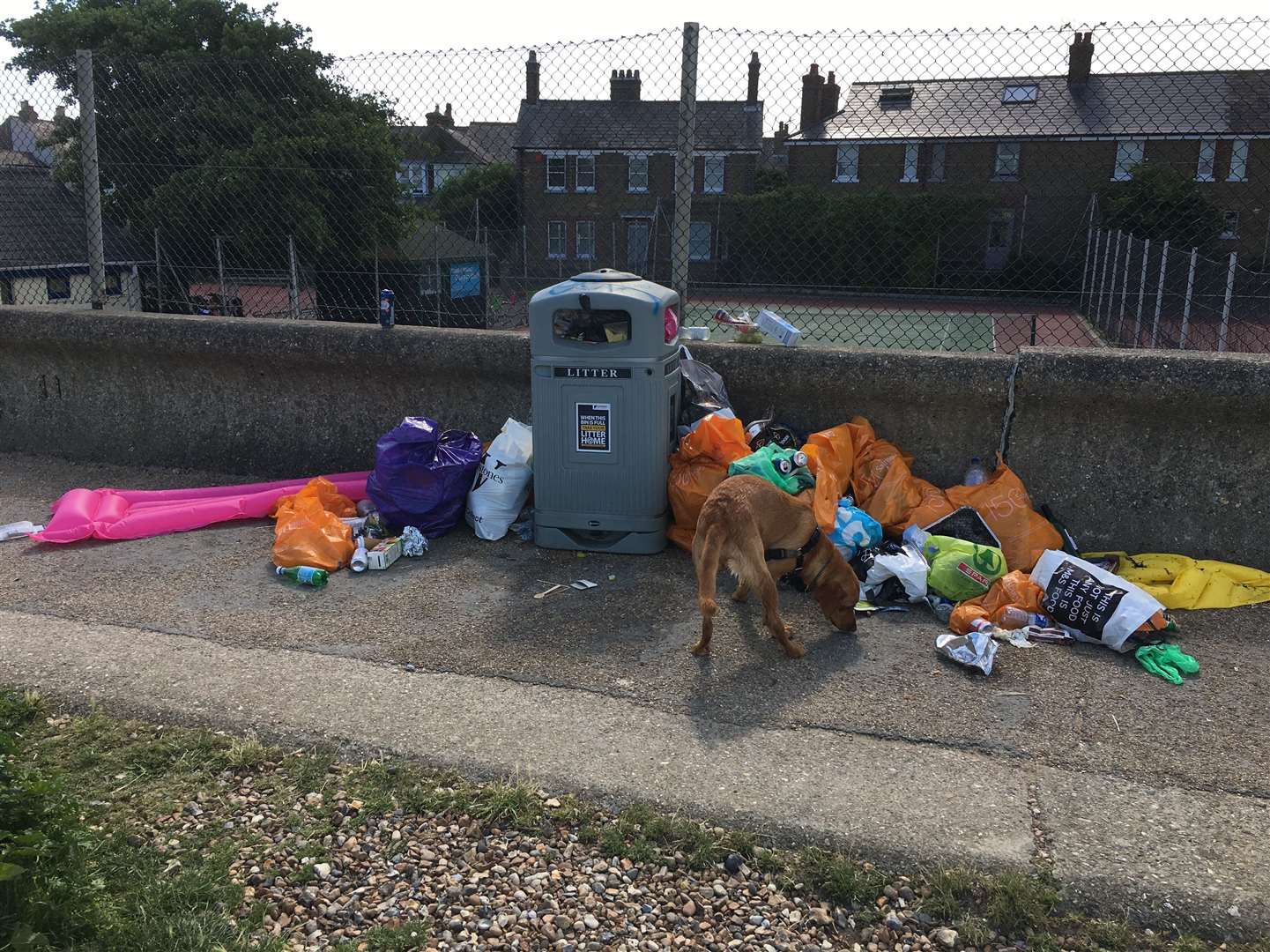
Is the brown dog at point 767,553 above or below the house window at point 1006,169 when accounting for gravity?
below

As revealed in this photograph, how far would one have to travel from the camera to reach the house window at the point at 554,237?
909cm

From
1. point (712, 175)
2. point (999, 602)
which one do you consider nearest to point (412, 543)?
point (999, 602)

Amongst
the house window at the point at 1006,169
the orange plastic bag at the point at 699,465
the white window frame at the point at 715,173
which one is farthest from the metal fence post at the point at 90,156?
the house window at the point at 1006,169

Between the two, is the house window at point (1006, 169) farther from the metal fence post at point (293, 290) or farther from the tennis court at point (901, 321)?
the metal fence post at point (293, 290)

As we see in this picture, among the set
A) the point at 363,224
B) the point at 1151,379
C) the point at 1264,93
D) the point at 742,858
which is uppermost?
the point at 1264,93

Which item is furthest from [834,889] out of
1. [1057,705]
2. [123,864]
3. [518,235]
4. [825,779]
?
[518,235]

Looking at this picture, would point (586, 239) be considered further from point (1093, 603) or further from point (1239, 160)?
point (1093, 603)

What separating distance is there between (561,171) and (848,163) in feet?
17.6

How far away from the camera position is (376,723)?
3500 millimetres

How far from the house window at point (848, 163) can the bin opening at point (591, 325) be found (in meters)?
6.01

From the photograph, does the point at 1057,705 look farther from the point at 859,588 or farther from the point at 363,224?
the point at 363,224

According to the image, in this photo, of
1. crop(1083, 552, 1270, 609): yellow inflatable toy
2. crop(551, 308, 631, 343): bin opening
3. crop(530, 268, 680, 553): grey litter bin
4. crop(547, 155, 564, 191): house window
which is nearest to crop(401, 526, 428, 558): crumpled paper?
crop(530, 268, 680, 553): grey litter bin

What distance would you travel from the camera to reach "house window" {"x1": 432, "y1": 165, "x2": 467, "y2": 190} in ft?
26.6

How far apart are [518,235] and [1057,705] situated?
7.00m
